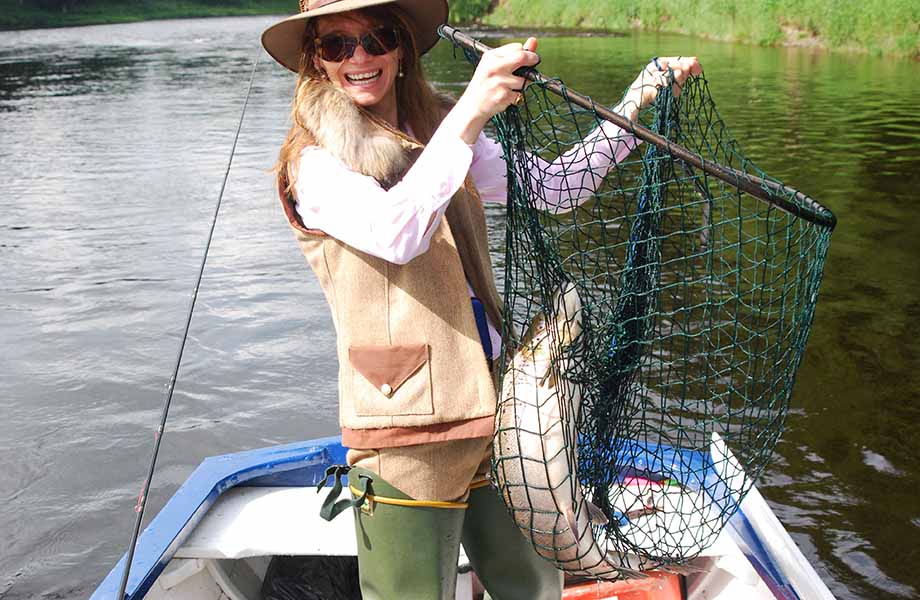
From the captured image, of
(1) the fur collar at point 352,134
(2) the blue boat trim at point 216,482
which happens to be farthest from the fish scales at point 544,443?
(2) the blue boat trim at point 216,482

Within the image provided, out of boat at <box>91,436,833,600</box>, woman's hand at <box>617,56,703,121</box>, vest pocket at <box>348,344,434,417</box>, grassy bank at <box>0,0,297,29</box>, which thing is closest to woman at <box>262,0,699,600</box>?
vest pocket at <box>348,344,434,417</box>

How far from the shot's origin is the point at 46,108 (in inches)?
877

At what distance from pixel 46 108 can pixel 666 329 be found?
18416mm

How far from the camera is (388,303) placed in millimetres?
2338

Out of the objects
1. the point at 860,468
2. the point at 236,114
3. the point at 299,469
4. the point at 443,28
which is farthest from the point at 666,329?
the point at 236,114

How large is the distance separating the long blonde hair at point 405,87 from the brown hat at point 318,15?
0.10ft

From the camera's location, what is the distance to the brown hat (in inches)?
92.8

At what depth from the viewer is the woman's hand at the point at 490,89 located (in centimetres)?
207

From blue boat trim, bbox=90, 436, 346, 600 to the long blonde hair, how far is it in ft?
5.91

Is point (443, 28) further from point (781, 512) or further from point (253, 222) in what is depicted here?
point (253, 222)

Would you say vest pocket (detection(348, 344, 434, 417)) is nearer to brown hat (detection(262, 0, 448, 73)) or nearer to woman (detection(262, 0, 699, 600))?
woman (detection(262, 0, 699, 600))

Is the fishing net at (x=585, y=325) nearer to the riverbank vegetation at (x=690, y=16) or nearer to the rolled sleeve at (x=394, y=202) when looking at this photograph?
the rolled sleeve at (x=394, y=202)

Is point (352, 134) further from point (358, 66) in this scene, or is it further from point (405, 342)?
point (405, 342)

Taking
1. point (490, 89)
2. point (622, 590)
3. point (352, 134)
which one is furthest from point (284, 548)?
point (490, 89)
